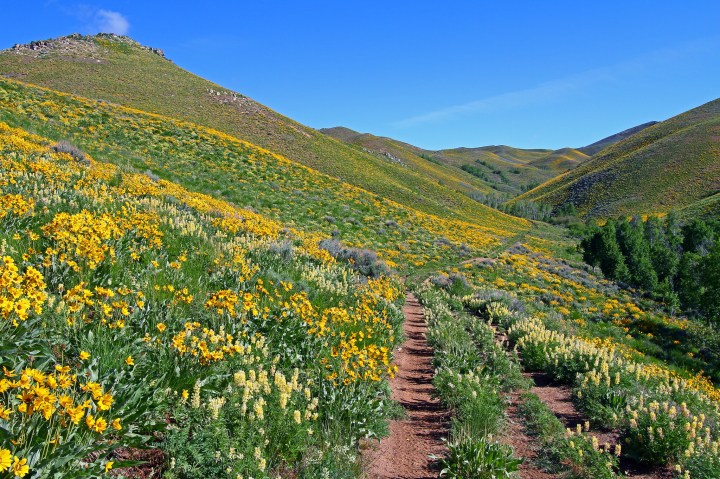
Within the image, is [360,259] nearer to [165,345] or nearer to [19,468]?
[165,345]

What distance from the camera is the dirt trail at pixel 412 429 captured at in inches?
177

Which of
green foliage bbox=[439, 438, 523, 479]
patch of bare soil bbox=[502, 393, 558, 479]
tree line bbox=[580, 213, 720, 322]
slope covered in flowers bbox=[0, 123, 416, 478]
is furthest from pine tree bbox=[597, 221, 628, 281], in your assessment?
green foliage bbox=[439, 438, 523, 479]

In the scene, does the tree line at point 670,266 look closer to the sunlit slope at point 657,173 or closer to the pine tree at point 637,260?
the pine tree at point 637,260

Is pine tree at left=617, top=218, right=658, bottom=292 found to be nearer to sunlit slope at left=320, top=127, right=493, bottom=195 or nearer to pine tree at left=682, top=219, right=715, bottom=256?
pine tree at left=682, top=219, right=715, bottom=256

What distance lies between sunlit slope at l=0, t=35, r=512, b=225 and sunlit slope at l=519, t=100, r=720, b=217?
165ft

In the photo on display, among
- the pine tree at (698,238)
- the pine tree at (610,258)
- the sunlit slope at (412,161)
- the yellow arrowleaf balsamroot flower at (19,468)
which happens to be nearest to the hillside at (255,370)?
the yellow arrowleaf balsamroot flower at (19,468)

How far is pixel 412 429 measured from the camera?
557cm

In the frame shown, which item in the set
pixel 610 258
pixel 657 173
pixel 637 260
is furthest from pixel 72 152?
pixel 657 173

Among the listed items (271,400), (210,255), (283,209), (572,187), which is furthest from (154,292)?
(572,187)

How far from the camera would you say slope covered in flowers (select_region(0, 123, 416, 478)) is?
8.45 feet

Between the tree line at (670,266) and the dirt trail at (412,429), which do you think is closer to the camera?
the dirt trail at (412,429)

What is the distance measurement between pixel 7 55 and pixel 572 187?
126m

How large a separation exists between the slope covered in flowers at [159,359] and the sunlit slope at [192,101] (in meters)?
39.9

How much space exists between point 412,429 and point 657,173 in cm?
11353
